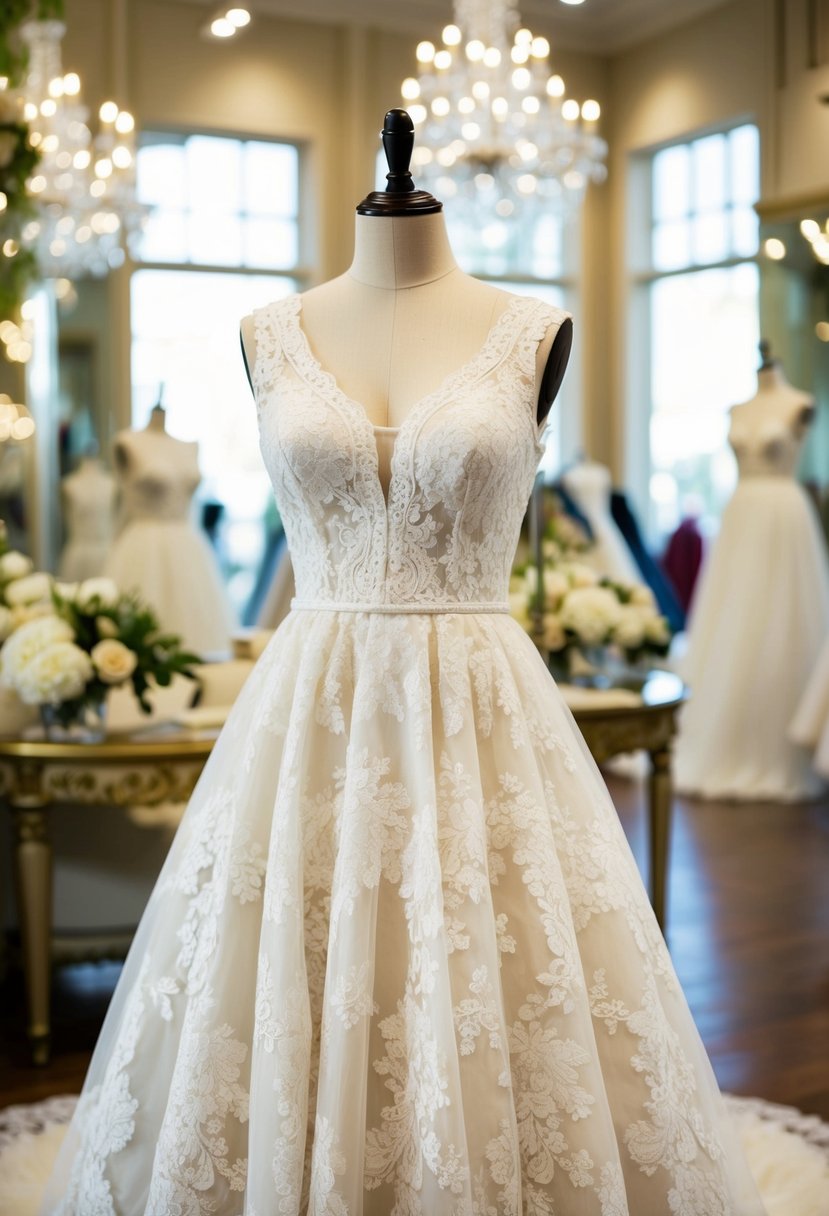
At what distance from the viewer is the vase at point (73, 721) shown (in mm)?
3123

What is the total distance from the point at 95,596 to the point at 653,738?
5.07 ft

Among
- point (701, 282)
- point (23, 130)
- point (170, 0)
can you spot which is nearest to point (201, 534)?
point (23, 130)

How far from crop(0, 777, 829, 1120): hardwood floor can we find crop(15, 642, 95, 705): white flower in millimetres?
866

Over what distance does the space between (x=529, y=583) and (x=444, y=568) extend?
214 cm

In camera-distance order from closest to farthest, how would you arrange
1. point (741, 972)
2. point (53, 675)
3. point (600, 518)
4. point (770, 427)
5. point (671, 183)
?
point (53, 675)
point (741, 972)
point (770, 427)
point (600, 518)
point (671, 183)

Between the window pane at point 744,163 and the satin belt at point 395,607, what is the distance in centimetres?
679

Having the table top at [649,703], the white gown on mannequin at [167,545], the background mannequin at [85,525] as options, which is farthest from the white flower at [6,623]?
the background mannequin at [85,525]

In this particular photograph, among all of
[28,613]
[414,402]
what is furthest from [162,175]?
[414,402]

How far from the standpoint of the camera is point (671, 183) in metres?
8.86

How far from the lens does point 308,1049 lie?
172cm

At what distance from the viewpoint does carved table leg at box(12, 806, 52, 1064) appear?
3.07 metres

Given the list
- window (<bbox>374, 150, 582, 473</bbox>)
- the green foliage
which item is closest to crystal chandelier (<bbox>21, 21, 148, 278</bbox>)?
the green foliage

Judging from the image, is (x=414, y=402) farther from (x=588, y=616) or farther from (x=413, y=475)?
(x=588, y=616)
